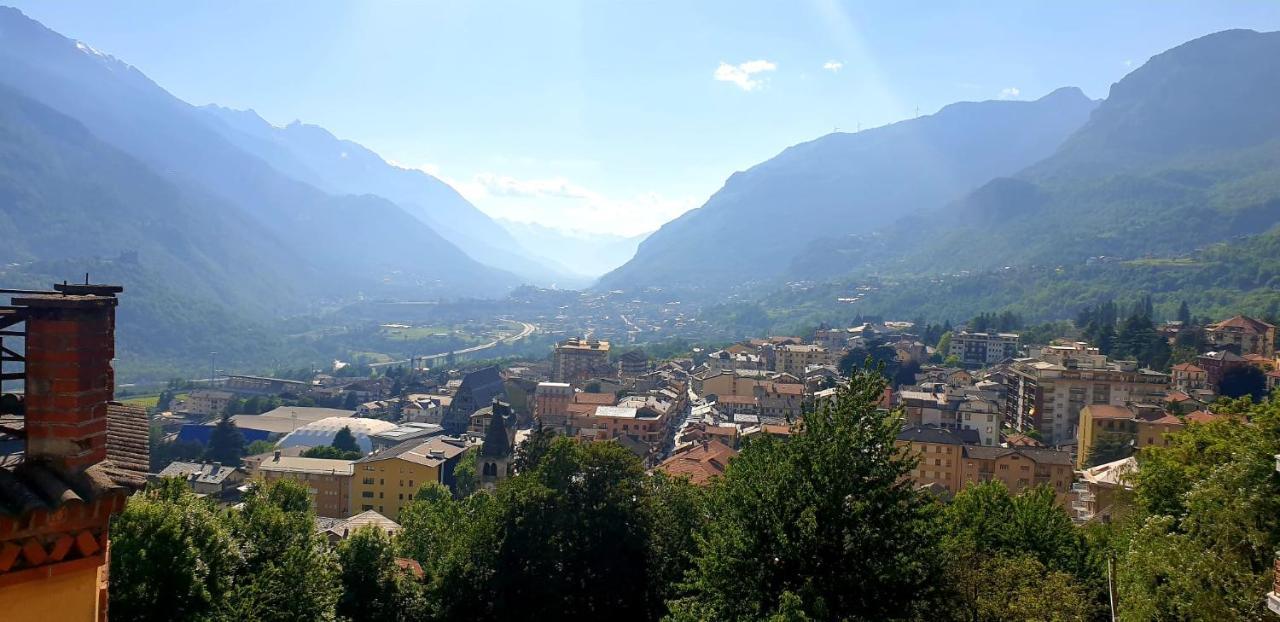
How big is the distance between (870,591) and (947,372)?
6594 cm

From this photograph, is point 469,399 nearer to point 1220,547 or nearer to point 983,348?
point 983,348

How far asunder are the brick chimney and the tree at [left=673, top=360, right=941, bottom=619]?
8.10 metres

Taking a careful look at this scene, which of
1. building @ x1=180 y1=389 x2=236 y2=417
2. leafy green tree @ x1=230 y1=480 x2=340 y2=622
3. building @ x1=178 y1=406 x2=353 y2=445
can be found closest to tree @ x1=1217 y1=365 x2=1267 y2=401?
leafy green tree @ x1=230 y1=480 x2=340 y2=622

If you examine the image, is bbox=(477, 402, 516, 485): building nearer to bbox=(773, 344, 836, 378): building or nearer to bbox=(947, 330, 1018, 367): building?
bbox=(773, 344, 836, 378): building

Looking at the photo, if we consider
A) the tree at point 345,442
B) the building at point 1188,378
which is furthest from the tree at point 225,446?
the building at point 1188,378

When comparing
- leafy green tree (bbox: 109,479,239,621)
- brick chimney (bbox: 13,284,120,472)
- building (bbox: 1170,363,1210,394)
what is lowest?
leafy green tree (bbox: 109,479,239,621)

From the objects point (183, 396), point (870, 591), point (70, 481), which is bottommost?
point (183, 396)

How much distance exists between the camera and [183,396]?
10294 cm

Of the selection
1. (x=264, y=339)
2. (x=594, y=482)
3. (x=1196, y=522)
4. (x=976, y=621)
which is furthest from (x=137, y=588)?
(x=264, y=339)

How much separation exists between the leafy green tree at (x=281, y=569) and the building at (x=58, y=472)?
1345 centimetres

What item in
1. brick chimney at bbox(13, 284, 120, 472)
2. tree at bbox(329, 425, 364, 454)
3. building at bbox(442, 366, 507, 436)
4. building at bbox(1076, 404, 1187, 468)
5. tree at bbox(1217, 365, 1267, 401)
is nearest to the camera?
brick chimney at bbox(13, 284, 120, 472)

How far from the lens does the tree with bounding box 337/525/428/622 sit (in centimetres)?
2000

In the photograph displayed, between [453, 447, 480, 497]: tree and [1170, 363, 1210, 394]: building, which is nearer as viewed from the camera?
[453, 447, 480, 497]: tree

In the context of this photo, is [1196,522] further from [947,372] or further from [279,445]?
[279,445]
